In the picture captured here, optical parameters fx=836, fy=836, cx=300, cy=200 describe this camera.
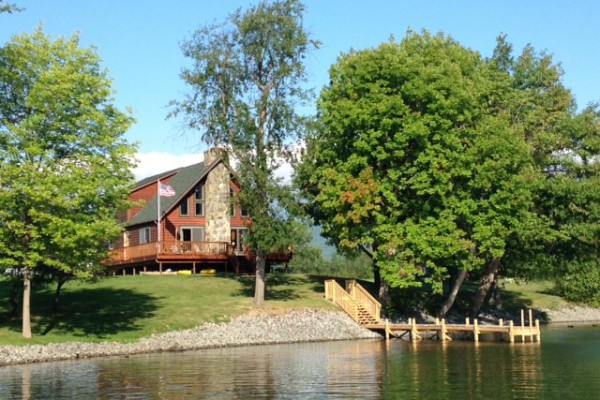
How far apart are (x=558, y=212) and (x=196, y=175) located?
32.0m

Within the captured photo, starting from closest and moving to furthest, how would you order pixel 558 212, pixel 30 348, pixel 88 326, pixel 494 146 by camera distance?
pixel 30 348 → pixel 88 326 → pixel 494 146 → pixel 558 212

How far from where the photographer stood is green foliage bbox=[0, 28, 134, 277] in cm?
3975

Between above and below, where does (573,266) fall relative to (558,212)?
below

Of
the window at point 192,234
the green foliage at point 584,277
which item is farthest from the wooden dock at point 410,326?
the window at point 192,234

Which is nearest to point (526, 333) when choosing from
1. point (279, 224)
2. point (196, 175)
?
point (279, 224)

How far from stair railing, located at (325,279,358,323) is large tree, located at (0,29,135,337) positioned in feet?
57.5

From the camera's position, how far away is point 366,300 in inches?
2165

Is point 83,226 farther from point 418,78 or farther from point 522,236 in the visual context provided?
point 522,236

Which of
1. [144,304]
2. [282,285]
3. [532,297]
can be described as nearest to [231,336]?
[144,304]

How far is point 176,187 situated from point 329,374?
44871 mm

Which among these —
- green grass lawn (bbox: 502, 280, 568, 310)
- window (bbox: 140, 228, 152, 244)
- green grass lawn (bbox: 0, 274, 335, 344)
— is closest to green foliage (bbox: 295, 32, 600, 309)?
green grass lawn (bbox: 0, 274, 335, 344)

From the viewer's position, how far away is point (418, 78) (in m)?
52.8

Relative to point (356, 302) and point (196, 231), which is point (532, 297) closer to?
point (356, 302)

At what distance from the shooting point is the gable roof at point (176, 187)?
235 ft
